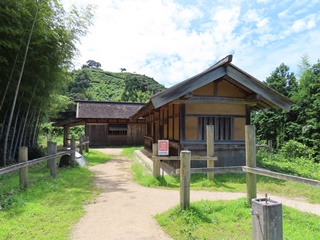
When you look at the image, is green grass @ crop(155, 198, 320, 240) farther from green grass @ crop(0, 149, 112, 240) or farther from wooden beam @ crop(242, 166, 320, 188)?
green grass @ crop(0, 149, 112, 240)

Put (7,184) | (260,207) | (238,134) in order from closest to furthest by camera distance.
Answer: (260,207) < (7,184) < (238,134)

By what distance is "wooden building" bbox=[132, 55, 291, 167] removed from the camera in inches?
313

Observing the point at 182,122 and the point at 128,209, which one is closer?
the point at 128,209

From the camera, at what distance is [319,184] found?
2848mm

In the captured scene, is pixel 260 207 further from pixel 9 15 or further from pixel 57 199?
pixel 9 15

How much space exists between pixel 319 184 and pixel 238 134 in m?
6.17

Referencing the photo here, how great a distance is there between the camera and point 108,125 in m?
22.1

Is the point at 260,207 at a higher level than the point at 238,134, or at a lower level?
lower

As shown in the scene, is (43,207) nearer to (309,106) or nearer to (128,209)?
(128,209)

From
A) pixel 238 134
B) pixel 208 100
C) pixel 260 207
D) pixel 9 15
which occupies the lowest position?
pixel 260 207

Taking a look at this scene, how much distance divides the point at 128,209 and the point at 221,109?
5.56m

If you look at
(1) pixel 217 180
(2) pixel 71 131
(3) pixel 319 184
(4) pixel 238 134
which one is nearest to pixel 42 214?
(3) pixel 319 184

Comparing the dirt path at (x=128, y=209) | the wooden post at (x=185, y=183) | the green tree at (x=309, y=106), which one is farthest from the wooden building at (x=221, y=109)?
the green tree at (x=309, y=106)

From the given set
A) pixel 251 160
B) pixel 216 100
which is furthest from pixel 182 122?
pixel 251 160
